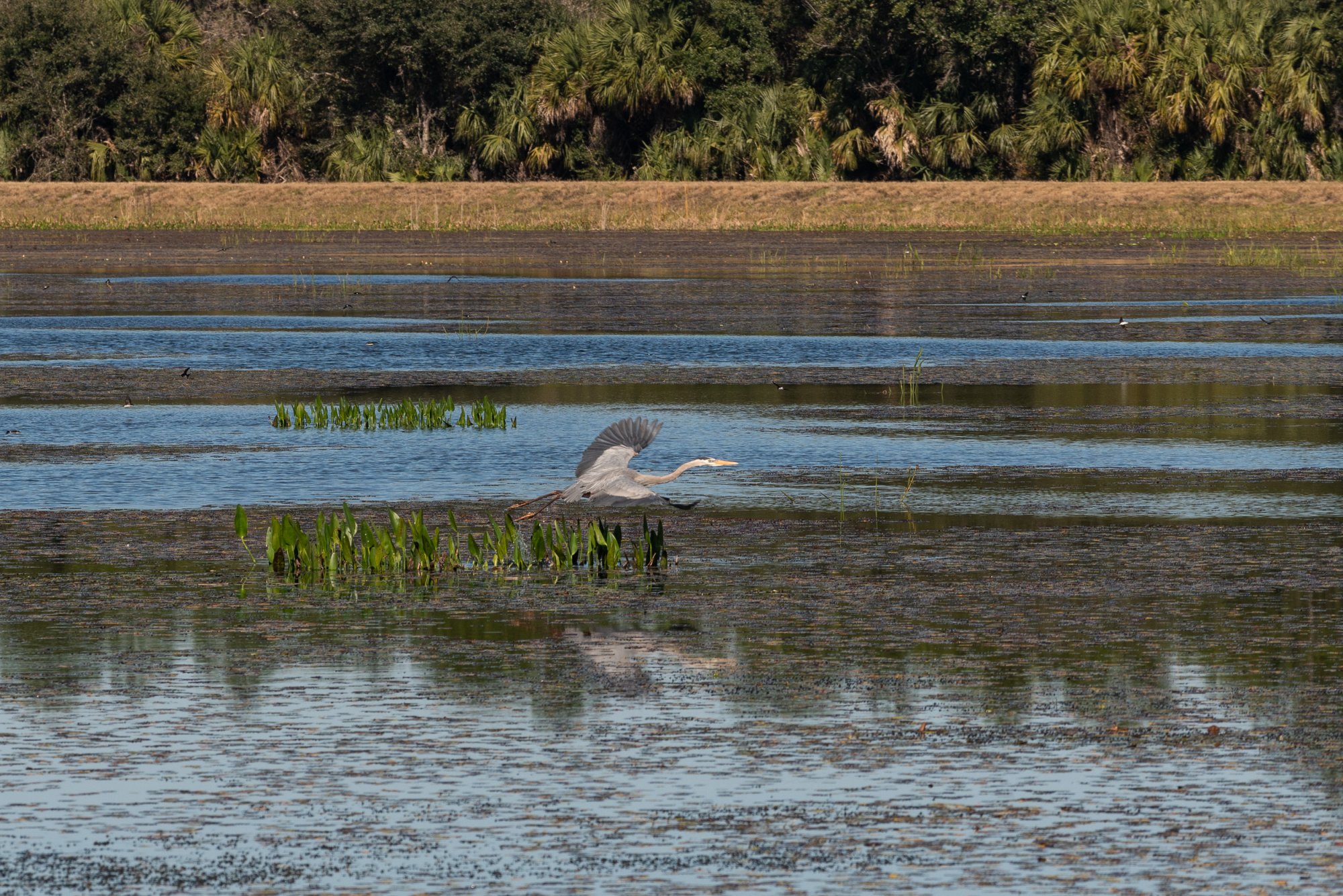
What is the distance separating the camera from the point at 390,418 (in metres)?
16.8

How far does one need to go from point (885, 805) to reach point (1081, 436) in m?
10.1

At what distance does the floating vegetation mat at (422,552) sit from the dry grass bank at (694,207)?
4019 cm

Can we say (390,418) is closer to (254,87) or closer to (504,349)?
(504,349)

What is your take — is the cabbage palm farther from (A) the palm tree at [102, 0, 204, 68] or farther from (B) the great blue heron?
(B) the great blue heron

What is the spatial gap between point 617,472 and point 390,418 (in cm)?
671

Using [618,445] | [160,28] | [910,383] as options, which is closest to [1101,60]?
[160,28]

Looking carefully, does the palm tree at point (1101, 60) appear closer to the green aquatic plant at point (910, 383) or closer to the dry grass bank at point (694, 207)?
the dry grass bank at point (694, 207)

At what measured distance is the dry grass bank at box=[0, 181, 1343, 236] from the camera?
51094 mm

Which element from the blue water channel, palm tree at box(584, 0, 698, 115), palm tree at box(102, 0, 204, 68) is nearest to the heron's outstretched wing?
the blue water channel

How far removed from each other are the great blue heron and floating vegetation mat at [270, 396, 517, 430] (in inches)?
234

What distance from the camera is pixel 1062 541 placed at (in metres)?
11.4

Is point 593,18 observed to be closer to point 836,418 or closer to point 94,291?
point 94,291

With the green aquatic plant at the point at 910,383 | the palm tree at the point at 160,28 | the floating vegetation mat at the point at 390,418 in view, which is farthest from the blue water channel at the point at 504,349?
the palm tree at the point at 160,28

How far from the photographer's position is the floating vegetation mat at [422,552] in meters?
10.3
